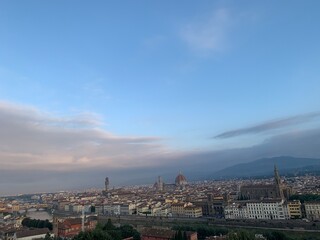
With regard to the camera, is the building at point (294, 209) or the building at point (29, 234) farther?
the building at point (294, 209)

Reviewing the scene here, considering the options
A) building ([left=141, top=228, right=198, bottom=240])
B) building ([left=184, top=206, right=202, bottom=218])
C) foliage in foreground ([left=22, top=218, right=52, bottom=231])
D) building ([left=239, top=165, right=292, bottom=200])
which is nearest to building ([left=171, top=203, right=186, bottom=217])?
building ([left=184, top=206, right=202, bottom=218])

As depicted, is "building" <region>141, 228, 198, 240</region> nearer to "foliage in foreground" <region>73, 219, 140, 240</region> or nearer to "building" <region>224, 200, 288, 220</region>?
"foliage in foreground" <region>73, 219, 140, 240</region>

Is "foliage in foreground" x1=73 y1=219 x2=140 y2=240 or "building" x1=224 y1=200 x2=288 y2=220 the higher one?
"foliage in foreground" x1=73 y1=219 x2=140 y2=240

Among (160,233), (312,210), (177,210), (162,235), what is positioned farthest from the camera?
(177,210)

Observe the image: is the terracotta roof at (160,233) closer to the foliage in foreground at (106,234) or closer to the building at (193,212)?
the foliage in foreground at (106,234)

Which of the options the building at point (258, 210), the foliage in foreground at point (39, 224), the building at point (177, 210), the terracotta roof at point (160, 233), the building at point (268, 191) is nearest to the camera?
the terracotta roof at point (160, 233)

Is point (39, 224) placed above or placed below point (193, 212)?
above

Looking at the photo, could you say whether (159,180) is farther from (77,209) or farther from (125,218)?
(125,218)

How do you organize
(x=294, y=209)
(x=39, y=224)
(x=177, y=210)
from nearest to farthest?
(x=294, y=209) < (x=39, y=224) < (x=177, y=210)

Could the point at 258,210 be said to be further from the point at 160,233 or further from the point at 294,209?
the point at 160,233

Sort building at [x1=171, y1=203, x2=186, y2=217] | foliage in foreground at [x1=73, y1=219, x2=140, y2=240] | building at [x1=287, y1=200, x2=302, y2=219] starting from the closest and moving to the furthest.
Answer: foliage in foreground at [x1=73, y1=219, x2=140, y2=240]
building at [x1=287, y1=200, x2=302, y2=219]
building at [x1=171, y1=203, x2=186, y2=217]

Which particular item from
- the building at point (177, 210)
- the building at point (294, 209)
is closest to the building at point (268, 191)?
the building at point (177, 210)

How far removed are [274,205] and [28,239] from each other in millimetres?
34444

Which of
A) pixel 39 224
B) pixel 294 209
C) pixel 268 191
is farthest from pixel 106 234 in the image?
pixel 268 191
